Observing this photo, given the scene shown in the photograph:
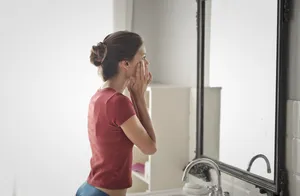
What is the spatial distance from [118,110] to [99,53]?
12.1 inches

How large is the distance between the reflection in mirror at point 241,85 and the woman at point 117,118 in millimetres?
400

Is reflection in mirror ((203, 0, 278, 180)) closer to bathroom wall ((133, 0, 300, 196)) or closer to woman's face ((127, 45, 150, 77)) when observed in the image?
bathroom wall ((133, 0, 300, 196))

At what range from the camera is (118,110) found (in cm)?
148

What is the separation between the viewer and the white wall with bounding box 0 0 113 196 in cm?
199

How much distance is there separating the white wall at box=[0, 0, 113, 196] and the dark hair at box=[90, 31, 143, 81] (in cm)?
53

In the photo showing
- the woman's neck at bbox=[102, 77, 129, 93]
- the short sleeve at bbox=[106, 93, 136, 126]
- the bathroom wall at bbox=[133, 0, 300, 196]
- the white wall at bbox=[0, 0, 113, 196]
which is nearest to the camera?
the short sleeve at bbox=[106, 93, 136, 126]

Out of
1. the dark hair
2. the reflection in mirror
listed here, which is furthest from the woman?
the reflection in mirror

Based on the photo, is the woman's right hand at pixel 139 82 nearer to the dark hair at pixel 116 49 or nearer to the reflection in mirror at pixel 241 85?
the dark hair at pixel 116 49

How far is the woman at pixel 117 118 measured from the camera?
150cm

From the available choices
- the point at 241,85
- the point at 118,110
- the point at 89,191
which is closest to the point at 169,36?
the point at 241,85

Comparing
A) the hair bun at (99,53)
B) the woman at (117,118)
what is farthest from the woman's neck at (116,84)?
the hair bun at (99,53)

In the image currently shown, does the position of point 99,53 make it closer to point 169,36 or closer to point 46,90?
point 46,90

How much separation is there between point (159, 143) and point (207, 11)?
74 centimetres

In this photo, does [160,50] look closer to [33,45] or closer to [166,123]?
[166,123]
